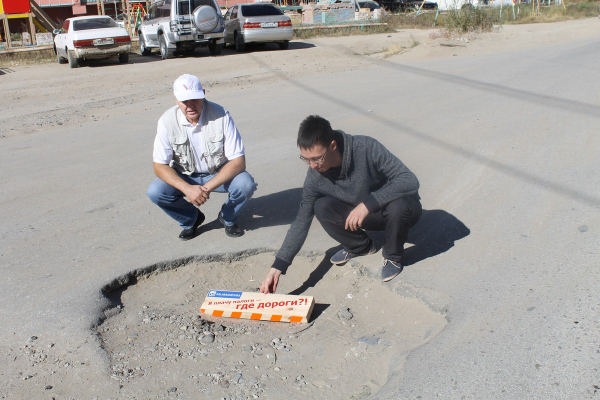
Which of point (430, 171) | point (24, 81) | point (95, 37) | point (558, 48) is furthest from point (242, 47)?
point (430, 171)

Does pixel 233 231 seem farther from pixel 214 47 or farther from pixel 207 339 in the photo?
pixel 214 47

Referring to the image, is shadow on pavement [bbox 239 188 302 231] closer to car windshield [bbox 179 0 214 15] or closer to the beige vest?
the beige vest

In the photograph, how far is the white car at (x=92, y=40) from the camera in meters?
16.2

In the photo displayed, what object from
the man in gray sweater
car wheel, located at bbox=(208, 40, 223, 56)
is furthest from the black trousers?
car wheel, located at bbox=(208, 40, 223, 56)

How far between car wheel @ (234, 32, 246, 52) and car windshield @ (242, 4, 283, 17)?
73cm

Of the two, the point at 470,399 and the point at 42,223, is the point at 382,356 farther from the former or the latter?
the point at 42,223

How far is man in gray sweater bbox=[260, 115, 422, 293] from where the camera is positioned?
3709mm

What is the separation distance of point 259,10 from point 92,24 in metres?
5.45

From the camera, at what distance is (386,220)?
3.90 m

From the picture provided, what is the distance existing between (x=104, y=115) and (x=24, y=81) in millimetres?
5973

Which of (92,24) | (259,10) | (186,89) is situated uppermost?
(259,10)

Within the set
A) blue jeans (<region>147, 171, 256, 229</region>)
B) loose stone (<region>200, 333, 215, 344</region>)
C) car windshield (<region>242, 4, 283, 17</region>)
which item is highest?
car windshield (<region>242, 4, 283, 17</region>)

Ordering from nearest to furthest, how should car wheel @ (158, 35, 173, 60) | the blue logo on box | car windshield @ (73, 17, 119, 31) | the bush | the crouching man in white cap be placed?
1. the blue logo on box
2. the crouching man in white cap
3. car windshield @ (73, 17, 119, 31)
4. car wheel @ (158, 35, 173, 60)
5. the bush

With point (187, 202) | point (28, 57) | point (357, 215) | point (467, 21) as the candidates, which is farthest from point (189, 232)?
point (28, 57)
